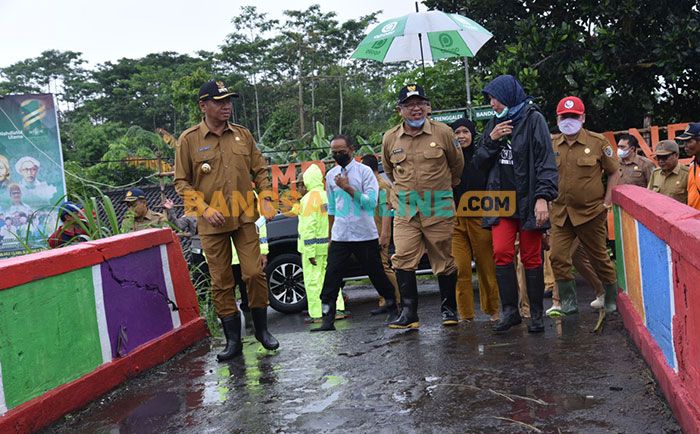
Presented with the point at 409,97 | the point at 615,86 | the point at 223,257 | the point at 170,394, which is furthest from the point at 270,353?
the point at 615,86

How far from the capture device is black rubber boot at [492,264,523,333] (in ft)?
18.9

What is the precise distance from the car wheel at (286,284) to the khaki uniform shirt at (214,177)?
419 cm

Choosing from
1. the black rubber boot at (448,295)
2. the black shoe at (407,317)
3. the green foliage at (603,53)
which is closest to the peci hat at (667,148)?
the black rubber boot at (448,295)

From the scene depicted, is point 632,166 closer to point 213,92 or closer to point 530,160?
point 530,160

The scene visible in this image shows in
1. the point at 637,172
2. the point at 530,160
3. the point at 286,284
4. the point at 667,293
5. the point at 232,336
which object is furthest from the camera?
the point at 286,284

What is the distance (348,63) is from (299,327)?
1702 inches

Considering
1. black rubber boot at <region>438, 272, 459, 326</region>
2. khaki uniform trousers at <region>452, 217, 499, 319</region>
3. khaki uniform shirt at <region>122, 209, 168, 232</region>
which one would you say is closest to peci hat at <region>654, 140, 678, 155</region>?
khaki uniform trousers at <region>452, 217, 499, 319</region>

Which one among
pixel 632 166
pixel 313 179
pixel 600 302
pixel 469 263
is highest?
pixel 313 179

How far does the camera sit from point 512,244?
5.76m

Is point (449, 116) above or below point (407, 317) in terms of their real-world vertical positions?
above

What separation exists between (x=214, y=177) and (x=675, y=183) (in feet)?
15.3

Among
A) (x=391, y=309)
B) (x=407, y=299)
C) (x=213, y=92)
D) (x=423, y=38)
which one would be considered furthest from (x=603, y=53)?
(x=213, y=92)

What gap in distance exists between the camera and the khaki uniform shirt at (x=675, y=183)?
7.66 m

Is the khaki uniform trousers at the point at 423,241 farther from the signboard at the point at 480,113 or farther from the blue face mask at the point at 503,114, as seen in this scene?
the signboard at the point at 480,113
